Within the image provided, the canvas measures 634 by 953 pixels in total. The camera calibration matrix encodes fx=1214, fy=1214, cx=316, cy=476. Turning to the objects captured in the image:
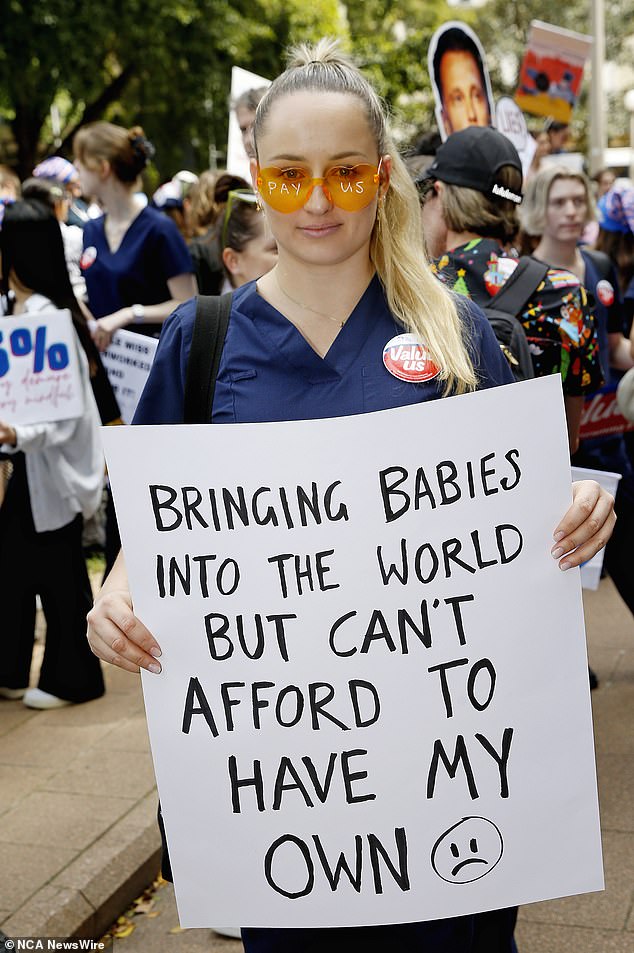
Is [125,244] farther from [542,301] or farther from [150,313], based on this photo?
[542,301]

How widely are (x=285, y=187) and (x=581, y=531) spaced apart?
732 mm

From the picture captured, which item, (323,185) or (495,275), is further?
(495,275)

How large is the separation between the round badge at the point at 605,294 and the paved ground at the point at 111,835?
155 cm

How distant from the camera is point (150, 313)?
535cm

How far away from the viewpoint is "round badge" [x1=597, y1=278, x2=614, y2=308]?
5059mm

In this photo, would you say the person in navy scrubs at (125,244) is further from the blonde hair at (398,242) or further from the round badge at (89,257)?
the blonde hair at (398,242)

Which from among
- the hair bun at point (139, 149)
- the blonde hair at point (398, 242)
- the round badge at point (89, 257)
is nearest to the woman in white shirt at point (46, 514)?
the round badge at point (89, 257)

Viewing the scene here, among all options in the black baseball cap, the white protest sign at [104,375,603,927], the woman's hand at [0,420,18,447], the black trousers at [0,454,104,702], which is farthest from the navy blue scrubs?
the black trousers at [0,454,104,702]

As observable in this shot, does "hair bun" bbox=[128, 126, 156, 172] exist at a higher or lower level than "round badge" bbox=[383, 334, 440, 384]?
higher

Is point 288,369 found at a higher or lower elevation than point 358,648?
higher

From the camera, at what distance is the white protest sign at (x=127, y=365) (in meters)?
5.00

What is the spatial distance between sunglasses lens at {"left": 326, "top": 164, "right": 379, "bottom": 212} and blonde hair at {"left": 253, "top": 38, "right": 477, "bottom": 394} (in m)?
0.10

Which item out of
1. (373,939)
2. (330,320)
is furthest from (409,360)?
(373,939)

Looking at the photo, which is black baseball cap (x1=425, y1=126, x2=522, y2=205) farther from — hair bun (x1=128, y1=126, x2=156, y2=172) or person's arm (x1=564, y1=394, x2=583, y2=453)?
hair bun (x1=128, y1=126, x2=156, y2=172)
